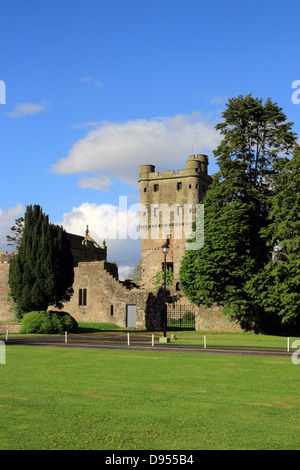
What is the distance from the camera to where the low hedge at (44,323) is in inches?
1449

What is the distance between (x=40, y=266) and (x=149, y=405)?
29.4 meters

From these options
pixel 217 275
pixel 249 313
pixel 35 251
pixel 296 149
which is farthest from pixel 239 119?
pixel 35 251

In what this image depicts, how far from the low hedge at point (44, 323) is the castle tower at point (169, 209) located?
130 ft

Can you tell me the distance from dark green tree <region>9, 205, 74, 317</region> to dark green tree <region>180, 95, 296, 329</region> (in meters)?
9.88

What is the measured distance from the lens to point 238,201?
124 feet

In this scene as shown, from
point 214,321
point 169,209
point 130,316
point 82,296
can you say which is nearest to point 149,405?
point 214,321

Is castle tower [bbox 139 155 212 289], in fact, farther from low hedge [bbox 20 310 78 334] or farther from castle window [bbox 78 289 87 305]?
low hedge [bbox 20 310 78 334]

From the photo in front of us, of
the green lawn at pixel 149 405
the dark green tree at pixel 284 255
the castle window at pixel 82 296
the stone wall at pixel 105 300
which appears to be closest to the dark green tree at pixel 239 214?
the dark green tree at pixel 284 255

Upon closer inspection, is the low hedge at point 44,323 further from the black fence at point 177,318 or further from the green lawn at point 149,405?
the green lawn at point 149,405

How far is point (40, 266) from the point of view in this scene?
127 ft

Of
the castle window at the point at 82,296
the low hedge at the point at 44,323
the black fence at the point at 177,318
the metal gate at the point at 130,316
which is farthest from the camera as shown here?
the black fence at the point at 177,318

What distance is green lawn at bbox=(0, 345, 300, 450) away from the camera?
7785 millimetres

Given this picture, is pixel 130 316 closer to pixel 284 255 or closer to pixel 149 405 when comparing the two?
pixel 284 255

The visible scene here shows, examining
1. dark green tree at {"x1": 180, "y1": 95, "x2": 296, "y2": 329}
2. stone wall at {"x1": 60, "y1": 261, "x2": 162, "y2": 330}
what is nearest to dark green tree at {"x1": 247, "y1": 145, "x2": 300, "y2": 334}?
dark green tree at {"x1": 180, "y1": 95, "x2": 296, "y2": 329}
